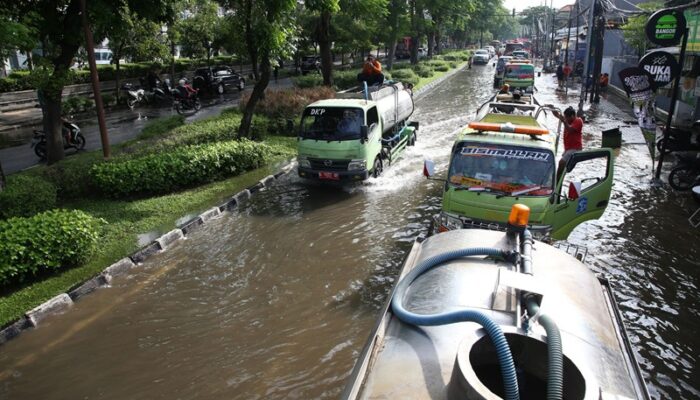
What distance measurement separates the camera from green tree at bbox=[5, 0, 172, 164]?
11094 mm

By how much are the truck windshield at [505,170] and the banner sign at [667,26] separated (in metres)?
7.19

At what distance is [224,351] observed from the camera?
6.05m

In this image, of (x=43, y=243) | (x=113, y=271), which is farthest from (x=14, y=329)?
(x=113, y=271)

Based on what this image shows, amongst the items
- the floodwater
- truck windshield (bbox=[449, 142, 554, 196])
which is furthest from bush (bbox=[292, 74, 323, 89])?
truck windshield (bbox=[449, 142, 554, 196])

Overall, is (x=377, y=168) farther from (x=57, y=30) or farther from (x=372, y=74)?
(x=57, y=30)

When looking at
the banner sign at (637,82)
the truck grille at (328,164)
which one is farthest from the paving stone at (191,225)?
the banner sign at (637,82)

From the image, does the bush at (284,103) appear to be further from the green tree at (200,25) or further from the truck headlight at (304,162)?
the green tree at (200,25)

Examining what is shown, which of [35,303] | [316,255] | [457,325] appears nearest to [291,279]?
[316,255]

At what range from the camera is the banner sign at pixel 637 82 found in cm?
1193

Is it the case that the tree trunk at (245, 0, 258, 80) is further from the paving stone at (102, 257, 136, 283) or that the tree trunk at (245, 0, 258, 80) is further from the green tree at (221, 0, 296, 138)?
the paving stone at (102, 257, 136, 283)

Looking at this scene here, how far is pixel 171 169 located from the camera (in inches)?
453

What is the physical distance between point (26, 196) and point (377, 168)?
806 cm

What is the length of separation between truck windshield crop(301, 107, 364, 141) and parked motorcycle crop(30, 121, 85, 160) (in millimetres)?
8631

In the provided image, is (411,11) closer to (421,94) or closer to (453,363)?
(421,94)
